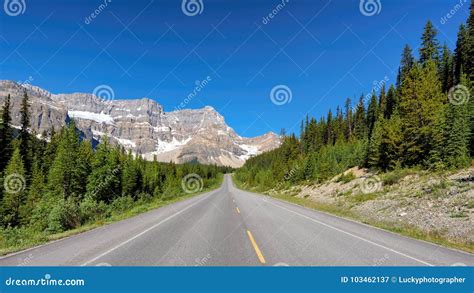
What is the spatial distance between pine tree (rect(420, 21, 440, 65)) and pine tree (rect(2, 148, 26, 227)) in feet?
227

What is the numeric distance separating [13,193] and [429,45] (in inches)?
2863

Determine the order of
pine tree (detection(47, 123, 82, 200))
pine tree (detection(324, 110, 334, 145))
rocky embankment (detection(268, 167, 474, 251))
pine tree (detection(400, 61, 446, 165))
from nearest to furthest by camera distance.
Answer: rocky embankment (detection(268, 167, 474, 251)), pine tree (detection(400, 61, 446, 165)), pine tree (detection(47, 123, 82, 200)), pine tree (detection(324, 110, 334, 145))

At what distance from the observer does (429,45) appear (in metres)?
59.2

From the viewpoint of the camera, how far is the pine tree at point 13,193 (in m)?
40.4

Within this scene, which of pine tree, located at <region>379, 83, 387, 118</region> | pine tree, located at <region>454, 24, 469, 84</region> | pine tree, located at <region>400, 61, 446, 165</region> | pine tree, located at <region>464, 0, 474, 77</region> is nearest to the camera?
pine tree, located at <region>400, 61, 446, 165</region>

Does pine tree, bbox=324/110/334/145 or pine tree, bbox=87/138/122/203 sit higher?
pine tree, bbox=324/110/334/145

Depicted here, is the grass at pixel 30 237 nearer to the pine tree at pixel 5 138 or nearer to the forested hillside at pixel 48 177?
the forested hillside at pixel 48 177

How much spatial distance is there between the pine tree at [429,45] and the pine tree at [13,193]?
6904 cm

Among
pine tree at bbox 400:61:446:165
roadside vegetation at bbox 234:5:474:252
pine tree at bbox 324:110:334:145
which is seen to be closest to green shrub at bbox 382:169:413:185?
roadside vegetation at bbox 234:5:474:252

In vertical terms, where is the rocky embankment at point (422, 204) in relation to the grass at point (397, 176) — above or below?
below

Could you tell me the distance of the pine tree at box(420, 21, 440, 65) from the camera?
193ft

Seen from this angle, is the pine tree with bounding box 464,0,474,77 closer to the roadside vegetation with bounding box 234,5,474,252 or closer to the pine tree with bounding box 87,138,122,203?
the roadside vegetation with bounding box 234,5,474,252

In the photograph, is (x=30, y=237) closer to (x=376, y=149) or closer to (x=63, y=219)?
(x=63, y=219)

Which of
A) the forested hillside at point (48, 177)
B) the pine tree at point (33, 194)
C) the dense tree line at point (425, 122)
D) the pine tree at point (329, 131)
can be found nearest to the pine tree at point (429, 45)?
the dense tree line at point (425, 122)
